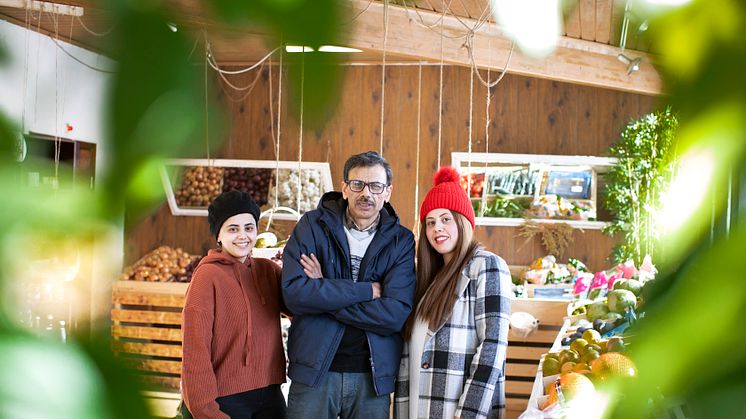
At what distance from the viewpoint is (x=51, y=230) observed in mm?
184

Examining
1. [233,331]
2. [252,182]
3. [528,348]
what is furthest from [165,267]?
[233,331]

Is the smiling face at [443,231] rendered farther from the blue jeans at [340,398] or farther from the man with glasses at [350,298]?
the blue jeans at [340,398]

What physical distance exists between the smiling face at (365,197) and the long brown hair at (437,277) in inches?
7.1

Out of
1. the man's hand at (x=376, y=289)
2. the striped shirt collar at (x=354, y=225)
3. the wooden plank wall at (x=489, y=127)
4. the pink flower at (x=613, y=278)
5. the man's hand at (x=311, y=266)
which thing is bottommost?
the pink flower at (x=613, y=278)

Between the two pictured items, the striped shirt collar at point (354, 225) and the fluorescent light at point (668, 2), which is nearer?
the fluorescent light at point (668, 2)

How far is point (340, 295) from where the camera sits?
9.00ft

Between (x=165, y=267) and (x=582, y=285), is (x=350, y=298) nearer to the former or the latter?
(x=582, y=285)

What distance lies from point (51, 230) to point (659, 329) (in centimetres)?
14

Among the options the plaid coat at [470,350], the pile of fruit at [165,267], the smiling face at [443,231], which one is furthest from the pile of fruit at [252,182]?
the plaid coat at [470,350]

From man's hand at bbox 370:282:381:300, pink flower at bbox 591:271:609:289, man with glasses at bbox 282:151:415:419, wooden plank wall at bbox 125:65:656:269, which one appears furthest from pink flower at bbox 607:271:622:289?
wooden plank wall at bbox 125:65:656:269

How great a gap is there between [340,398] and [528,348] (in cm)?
232

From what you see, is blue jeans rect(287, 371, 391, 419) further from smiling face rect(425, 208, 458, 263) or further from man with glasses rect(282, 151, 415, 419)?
smiling face rect(425, 208, 458, 263)

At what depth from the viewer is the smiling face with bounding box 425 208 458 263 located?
2.83 metres

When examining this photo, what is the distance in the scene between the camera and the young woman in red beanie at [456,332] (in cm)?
263
